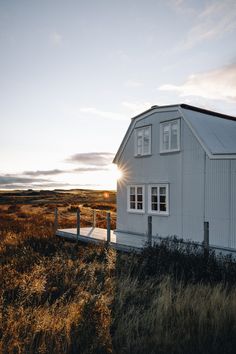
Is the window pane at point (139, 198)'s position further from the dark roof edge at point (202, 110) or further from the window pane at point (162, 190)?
the dark roof edge at point (202, 110)

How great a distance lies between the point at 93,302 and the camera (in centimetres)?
641

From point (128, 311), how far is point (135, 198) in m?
11.0

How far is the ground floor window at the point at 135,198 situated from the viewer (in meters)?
17.3

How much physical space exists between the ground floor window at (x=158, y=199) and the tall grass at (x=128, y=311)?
561 cm

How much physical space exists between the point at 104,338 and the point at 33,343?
45.3 inches

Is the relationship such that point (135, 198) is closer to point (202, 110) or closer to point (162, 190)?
point (162, 190)

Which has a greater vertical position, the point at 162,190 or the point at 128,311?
the point at 162,190

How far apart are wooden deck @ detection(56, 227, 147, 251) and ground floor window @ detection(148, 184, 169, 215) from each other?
1500mm

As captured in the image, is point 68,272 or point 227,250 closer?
point 68,272

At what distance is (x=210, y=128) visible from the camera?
15289 mm

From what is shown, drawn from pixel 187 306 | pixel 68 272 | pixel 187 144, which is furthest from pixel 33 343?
pixel 187 144

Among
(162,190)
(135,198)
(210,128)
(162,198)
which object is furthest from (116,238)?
(210,128)

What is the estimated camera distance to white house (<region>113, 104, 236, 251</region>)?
13344 mm

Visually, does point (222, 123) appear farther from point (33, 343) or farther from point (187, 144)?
point (33, 343)
